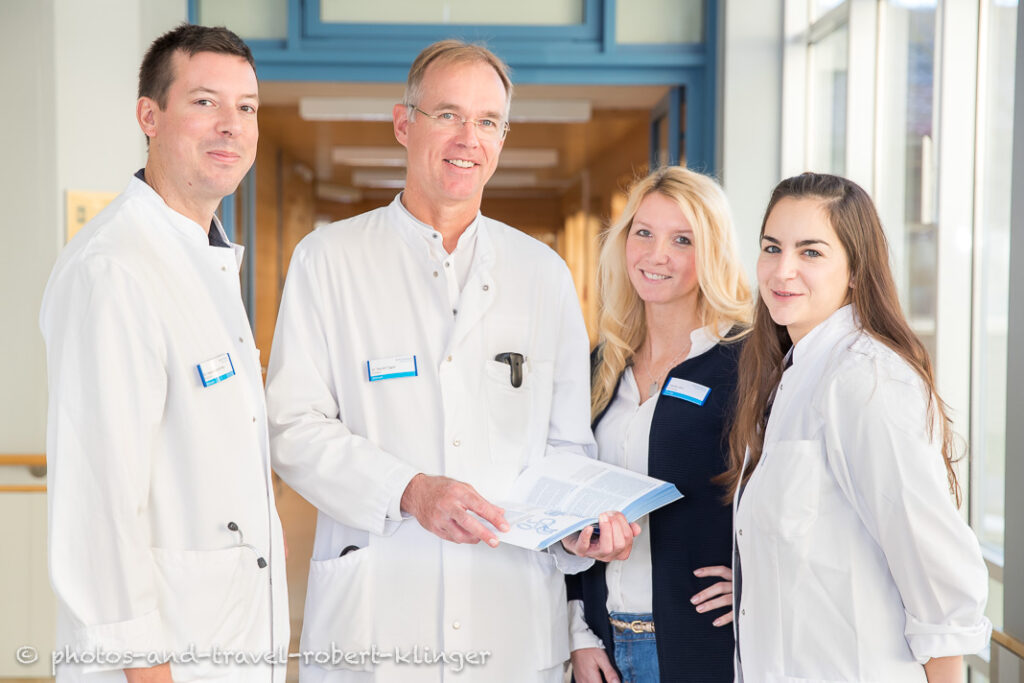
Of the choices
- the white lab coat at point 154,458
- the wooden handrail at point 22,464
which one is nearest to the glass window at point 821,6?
the white lab coat at point 154,458

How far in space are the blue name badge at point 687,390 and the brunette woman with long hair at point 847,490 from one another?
0.31 meters

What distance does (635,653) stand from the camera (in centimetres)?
212

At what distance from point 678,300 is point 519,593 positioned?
0.88 meters

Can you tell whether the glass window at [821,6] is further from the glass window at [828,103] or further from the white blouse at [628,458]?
the white blouse at [628,458]

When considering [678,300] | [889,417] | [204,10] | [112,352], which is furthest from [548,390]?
[204,10]

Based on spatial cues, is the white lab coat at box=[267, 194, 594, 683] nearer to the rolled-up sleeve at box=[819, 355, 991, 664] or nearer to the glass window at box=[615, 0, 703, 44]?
the rolled-up sleeve at box=[819, 355, 991, 664]

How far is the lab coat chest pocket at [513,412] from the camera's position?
2.06 meters

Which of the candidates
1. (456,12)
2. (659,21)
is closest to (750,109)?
(659,21)

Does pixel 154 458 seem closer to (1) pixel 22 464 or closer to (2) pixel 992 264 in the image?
(2) pixel 992 264

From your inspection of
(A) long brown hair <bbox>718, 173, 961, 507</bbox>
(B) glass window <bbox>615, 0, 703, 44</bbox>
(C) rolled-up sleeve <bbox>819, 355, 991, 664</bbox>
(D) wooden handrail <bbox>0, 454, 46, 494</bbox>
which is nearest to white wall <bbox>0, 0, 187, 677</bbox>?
(D) wooden handrail <bbox>0, 454, 46, 494</bbox>

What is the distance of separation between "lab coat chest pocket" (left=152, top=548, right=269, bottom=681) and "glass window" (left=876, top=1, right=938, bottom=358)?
1932 millimetres

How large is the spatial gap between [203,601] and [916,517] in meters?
1.27

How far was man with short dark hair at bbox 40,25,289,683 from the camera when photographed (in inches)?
56.8

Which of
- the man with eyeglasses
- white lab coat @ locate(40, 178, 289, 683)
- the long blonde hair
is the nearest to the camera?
white lab coat @ locate(40, 178, 289, 683)
